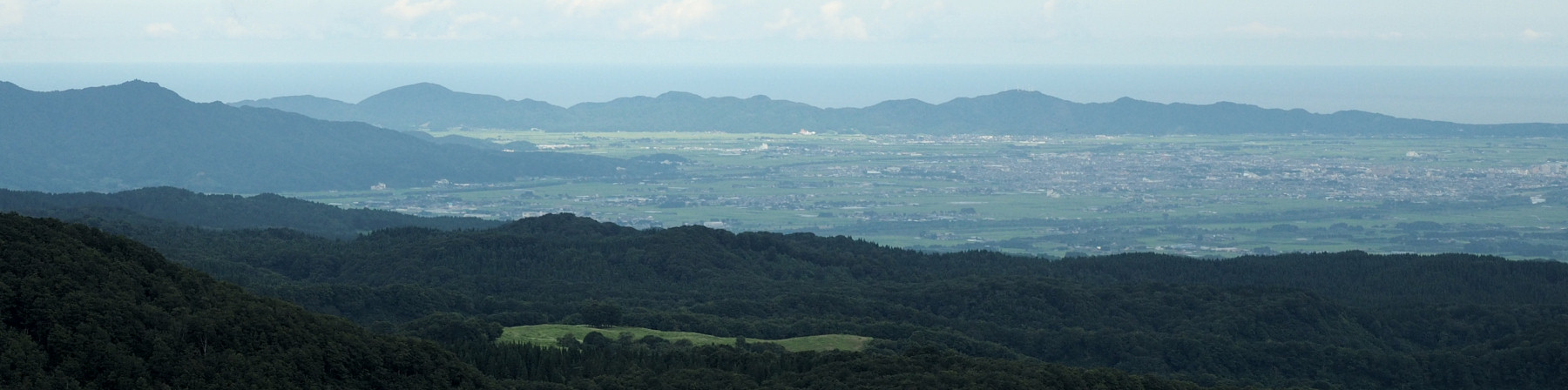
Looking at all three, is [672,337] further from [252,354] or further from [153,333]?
[153,333]

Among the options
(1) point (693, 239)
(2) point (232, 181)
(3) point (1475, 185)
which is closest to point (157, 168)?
(2) point (232, 181)

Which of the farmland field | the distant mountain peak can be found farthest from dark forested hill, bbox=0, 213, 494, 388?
the distant mountain peak

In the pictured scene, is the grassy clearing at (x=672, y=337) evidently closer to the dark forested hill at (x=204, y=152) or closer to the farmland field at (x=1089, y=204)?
the farmland field at (x=1089, y=204)

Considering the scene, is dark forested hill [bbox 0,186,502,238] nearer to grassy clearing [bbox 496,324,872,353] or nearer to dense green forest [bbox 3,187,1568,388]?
dense green forest [bbox 3,187,1568,388]

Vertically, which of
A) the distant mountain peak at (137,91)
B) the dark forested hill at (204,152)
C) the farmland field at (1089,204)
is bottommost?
the farmland field at (1089,204)

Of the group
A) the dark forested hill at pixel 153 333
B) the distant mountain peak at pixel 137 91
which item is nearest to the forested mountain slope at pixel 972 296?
the dark forested hill at pixel 153 333

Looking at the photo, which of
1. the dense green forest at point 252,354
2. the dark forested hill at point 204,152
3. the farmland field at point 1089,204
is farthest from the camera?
the dark forested hill at point 204,152

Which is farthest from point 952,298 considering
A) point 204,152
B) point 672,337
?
point 204,152

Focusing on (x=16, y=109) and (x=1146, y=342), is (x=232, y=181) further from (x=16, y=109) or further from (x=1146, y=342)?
(x=1146, y=342)
